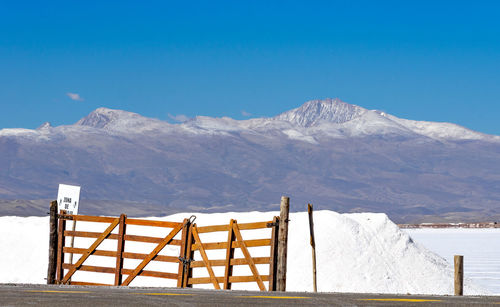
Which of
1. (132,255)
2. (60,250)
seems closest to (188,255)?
(132,255)

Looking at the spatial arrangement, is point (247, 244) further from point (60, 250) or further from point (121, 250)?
point (60, 250)

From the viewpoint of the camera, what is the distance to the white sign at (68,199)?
71.1 feet

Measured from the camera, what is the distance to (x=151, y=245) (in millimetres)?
30062

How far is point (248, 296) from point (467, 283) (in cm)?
1922

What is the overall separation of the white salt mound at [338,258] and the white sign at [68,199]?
268 inches

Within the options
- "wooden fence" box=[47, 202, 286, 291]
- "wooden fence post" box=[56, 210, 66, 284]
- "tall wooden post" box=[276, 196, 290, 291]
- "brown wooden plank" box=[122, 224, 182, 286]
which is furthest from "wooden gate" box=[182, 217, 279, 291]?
"wooden fence post" box=[56, 210, 66, 284]

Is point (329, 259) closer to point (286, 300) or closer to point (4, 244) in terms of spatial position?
point (4, 244)

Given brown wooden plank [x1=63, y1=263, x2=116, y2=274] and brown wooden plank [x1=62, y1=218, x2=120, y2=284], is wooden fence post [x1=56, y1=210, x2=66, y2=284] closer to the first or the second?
brown wooden plank [x1=63, y1=263, x2=116, y2=274]

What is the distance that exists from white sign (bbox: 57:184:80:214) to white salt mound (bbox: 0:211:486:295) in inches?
268

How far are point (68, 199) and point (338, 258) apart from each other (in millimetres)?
11476

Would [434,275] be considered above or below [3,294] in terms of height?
above

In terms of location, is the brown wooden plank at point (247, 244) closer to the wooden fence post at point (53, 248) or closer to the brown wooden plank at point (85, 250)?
the brown wooden plank at point (85, 250)

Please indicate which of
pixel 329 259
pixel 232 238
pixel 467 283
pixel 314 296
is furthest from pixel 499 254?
pixel 314 296

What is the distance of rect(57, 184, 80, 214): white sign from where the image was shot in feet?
71.1
